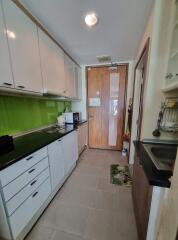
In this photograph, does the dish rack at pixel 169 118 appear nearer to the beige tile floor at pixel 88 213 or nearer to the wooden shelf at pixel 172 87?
the wooden shelf at pixel 172 87

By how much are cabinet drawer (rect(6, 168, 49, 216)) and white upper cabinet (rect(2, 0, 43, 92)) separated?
3.52 ft

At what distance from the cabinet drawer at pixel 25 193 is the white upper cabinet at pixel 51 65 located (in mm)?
1195

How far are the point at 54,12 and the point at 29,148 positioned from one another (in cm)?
162

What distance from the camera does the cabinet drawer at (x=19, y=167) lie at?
93 centimetres

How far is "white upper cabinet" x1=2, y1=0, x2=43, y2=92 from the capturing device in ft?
3.86

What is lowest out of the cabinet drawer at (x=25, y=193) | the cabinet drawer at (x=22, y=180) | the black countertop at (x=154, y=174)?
the cabinet drawer at (x=25, y=193)

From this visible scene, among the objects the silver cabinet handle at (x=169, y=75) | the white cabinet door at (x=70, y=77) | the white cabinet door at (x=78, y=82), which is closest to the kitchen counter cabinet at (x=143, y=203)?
the silver cabinet handle at (x=169, y=75)

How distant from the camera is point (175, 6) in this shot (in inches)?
43.8

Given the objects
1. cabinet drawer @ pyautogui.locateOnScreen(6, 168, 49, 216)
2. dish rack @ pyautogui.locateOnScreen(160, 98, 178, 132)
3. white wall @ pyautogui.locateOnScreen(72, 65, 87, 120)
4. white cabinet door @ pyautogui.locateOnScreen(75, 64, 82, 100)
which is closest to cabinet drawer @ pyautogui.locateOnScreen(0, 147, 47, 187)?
Result: cabinet drawer @ pyautogui.locateOnScreen(6, 168, 49, 216)

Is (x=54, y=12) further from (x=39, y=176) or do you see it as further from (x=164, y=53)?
(x=39, y=176)

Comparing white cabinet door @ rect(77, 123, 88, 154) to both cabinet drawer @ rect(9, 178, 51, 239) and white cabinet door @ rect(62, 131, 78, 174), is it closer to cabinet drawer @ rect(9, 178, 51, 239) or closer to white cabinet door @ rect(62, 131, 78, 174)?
white cabinet door @ rect(62, 131, 78, 174)

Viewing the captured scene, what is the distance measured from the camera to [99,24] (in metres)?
1.54

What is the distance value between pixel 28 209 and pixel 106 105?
2.67 m

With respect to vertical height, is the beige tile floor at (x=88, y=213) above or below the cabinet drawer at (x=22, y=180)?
below
